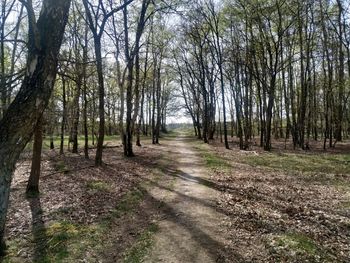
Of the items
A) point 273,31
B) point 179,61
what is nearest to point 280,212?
point 273,31

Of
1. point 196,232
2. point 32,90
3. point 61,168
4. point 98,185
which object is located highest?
point 32,90

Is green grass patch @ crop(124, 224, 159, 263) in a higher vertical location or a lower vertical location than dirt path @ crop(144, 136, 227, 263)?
lower

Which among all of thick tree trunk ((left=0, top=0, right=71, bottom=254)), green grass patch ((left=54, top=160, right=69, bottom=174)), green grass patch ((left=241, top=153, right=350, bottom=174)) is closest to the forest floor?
green grass patch ((left=54, top=160, right=69, bottom=174))

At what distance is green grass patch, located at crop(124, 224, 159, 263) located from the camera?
6367 millimetres

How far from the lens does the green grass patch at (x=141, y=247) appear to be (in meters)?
6.37

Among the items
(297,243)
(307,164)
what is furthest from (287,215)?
(307,164)

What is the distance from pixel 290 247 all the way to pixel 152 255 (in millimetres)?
2757

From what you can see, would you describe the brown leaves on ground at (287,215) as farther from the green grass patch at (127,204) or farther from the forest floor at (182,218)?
the green grass patch at (127,204)

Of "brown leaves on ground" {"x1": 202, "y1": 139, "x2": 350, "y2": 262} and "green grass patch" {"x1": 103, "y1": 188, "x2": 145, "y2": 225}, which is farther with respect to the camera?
"green grass patch" {"x1": 103, "y1": 188, "x2": 145, "y2": 225}

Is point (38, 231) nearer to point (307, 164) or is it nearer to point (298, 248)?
point (298, 248)

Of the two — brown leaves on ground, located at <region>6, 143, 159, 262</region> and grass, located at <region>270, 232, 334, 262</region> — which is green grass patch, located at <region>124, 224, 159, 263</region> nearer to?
brown leaves on ground, located at <region>6, 143, 159, 262</region>

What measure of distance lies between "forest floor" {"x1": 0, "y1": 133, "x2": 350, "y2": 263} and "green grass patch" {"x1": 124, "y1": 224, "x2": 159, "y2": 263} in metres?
0.02

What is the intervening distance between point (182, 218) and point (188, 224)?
0.50 m

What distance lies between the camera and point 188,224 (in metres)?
8.05
